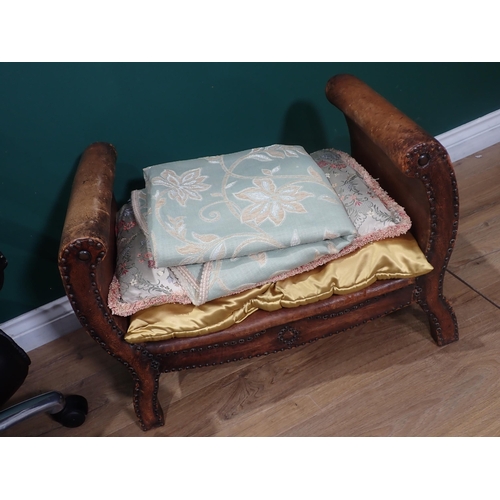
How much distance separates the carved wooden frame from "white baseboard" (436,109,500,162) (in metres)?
0.75

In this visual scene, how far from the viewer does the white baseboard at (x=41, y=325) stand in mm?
1727

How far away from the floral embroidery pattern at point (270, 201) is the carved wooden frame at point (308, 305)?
223 mm

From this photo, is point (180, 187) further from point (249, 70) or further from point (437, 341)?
point (437, 341)

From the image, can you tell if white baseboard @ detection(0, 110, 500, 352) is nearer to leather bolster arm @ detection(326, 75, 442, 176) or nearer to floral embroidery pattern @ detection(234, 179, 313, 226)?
floral embroidery pattern @ detection(234, 179, 313, 226)

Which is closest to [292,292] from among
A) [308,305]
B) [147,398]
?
[308,305]

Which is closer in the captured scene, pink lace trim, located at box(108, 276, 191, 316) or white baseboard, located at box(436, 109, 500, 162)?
pink lace trim, located at box(108, 276, 191, 316)

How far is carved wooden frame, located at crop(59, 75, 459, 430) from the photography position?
1.16 metres

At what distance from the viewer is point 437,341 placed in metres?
1.53

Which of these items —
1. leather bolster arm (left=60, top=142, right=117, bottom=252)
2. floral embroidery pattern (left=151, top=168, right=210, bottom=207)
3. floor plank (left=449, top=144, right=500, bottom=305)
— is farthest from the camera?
floor plank (left=449, top=144, right=500, bottom=305)

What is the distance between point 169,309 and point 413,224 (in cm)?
63

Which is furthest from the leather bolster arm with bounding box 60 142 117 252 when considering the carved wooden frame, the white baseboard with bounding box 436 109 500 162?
the white baseboard with bounding box 436 109 500 162

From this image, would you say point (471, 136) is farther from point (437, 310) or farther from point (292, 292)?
point (292, 292)

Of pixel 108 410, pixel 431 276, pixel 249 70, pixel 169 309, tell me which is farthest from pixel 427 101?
pixel 108 410

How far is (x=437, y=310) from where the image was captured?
4.85ft
